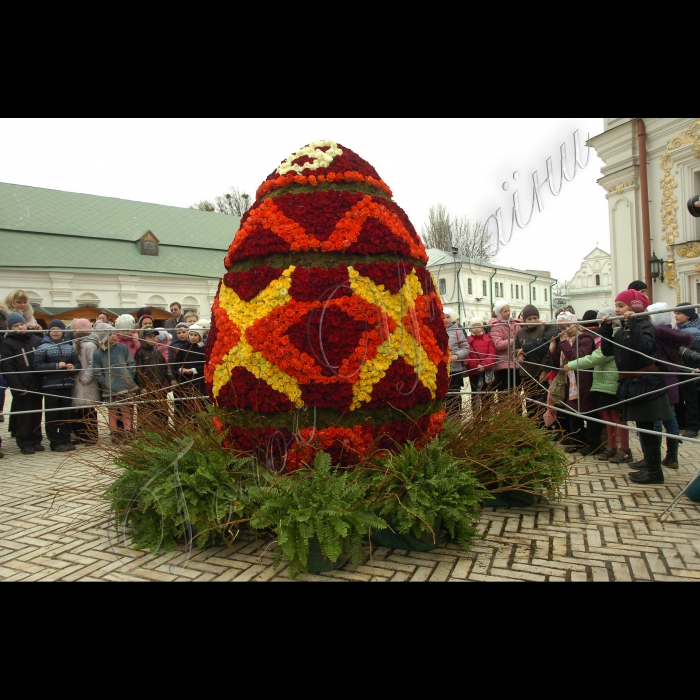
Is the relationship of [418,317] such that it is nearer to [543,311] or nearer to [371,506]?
[371,506]

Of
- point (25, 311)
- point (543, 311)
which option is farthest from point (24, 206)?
point (543, 311)

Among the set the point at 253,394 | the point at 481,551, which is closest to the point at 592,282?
the point at 481,551

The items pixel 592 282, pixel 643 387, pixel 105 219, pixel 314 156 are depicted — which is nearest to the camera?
pixel 314 156

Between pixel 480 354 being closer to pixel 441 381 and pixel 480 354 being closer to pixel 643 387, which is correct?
pixel 643 387

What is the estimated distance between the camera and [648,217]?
54.0 ft

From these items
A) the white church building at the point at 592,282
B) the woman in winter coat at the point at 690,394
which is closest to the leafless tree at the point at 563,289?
the white church building at the point at 592,282

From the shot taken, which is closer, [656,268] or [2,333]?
[2,333]

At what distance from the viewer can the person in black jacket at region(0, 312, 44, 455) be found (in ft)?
26.9

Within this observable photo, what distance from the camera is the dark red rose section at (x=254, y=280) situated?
4.45 metres

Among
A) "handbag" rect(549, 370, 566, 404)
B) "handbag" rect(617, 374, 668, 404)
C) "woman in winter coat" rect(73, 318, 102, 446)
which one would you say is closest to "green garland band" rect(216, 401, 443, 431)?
"handbag" rect(617, 374, 668, 404)

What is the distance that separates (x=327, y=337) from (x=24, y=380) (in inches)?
239

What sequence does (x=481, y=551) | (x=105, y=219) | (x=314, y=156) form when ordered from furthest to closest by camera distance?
(x=105, y=219) → (x=314, y=156) → (x=481, y=551)

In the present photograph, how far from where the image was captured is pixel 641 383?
588 centimetres

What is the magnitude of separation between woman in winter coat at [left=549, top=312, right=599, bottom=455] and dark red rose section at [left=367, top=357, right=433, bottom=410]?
3.13 meters
